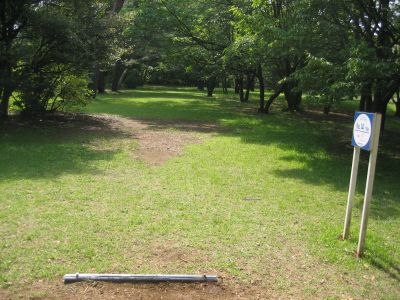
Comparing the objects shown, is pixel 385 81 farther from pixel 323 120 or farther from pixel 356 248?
pixel 323 120

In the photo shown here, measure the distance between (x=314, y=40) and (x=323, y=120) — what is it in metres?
10.5

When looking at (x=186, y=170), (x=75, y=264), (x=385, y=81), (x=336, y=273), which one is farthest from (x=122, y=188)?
(x=385, y=81)

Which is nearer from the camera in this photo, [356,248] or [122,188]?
[356,248]

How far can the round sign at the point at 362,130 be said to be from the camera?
4.62 m

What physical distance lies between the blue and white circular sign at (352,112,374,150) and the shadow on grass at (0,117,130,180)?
5.09m

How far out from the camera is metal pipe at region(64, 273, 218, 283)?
13.1ft

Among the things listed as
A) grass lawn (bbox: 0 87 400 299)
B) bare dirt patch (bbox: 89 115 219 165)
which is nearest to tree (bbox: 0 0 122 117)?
grass lawn (bbox: 0 87 400 299)

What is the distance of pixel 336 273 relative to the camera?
174 inches

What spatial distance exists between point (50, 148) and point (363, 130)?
25.4ft

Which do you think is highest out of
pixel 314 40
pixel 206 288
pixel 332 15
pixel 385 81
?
pixel 332 15

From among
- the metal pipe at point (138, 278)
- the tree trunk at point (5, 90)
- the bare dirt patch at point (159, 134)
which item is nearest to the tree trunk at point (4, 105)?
the tree trunk at point (5, 90)

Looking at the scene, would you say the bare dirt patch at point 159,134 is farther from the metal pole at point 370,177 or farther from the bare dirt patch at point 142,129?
the metal pole at point 370,177

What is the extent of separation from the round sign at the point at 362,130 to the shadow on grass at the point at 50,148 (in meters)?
5.09

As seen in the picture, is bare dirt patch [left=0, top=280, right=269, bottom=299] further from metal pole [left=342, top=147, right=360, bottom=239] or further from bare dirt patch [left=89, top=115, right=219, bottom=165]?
bare dirt patch [left=89, top=115, right=219, bottom=165]
